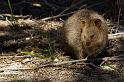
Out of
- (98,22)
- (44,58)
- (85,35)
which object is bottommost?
(44,58)

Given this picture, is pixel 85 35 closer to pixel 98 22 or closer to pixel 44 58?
pixel 98 22

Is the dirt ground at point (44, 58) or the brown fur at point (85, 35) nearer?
the dirt ground at point (44, 58)

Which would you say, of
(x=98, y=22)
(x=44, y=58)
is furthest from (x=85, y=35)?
(x=44, y=58)

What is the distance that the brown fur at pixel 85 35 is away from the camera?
702 cm

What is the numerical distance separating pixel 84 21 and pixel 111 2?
2.00 meters

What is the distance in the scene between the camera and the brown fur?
702 cm

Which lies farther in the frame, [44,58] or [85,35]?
[44,58]

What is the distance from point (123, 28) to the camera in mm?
8242

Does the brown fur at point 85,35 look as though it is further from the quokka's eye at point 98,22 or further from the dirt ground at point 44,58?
the dirt ground at point 44,58

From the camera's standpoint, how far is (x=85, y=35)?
278 inches

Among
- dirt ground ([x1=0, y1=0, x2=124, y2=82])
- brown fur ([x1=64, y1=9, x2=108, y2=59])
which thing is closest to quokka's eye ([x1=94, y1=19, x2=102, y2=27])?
brown fur ([x1=64, y1=9, x2=108, y2=59])

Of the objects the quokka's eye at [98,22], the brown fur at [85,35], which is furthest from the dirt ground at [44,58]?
the quokka's eye at [98,22]

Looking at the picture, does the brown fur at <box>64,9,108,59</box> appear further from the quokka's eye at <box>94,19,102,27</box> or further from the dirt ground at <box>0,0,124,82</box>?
the dirt ground at <box>0,0,124,82</box>

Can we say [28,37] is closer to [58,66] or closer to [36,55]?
[36,55]
